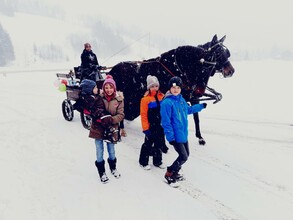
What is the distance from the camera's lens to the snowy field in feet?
13.0

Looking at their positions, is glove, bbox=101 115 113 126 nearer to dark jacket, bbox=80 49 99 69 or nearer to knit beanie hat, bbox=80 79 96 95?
knit beanie hat, bbox=80 79 96 95

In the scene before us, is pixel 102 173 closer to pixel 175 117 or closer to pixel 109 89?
pixel 109 89

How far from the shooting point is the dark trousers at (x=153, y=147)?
5230 mm

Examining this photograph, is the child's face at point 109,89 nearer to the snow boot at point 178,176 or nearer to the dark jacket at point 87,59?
the snow boot at point 178,176

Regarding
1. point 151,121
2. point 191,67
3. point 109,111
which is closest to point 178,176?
point 151,121

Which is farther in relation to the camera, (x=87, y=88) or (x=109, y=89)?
(x=87, y=88)

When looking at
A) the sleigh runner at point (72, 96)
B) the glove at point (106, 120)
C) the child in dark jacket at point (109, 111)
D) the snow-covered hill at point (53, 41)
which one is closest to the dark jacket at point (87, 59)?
the sleigh runner at point (72, 96)

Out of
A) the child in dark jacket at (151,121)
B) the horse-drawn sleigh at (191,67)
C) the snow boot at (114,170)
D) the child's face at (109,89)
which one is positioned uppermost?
the horse-drawn sleigh at (191,67)

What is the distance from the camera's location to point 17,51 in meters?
99.4

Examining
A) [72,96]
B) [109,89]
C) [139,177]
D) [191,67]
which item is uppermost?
[191,67]

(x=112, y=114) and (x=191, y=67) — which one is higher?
(x=191, y=67)

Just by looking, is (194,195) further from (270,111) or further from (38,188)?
(270,111)

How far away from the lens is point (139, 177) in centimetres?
A: 499

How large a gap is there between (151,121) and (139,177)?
107 centimetres
